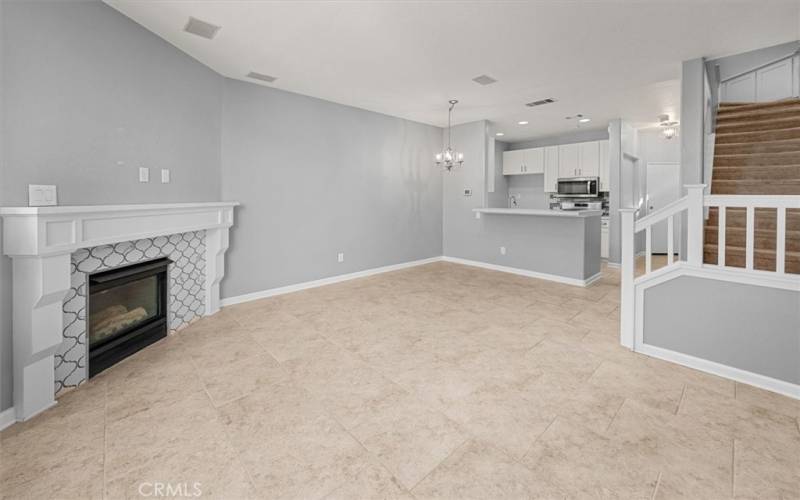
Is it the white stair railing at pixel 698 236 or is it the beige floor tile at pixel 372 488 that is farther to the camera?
the white stair railing at pixel 698 236

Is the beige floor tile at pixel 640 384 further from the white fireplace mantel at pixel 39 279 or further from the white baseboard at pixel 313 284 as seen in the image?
the white baseboard at pixel 313 284

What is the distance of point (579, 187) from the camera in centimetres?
710

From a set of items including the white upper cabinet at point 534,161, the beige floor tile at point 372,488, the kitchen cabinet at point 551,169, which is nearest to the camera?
the beige floor tile at point 372,488

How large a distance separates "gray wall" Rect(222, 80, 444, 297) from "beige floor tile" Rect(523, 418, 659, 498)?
3843 millimetres

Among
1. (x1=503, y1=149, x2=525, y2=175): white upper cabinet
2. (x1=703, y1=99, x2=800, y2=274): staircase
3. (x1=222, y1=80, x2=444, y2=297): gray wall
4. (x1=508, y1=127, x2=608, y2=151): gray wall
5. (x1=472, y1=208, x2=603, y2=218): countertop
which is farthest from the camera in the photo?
(x1=503, y1=149, x2=525, y2=175): white upper cabinet

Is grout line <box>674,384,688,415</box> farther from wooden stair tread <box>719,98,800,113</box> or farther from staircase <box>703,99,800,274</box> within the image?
wooden stair tread <box>719,98,800,113</box>

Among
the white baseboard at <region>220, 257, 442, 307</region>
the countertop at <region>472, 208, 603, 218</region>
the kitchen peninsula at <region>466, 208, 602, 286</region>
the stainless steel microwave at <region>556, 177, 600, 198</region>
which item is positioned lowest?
the white baseboard at <region>220, 257, 442, 307</region>

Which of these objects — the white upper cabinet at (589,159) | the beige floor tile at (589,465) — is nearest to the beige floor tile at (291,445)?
the beige floor tile at (589,465)

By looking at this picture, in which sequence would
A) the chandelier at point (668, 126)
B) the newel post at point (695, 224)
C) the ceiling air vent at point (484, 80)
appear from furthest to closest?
the chandelier at point (668, 126) < the ceiling air vent at point (484, 80) < the newel post at point (695, 224)

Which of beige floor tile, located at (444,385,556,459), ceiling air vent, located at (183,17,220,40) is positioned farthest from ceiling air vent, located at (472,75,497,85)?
beige floor tile, located at (444,385,556,459)

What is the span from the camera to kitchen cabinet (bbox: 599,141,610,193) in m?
6.68

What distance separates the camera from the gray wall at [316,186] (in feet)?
14.3

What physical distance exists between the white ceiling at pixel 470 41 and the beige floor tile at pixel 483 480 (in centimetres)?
300

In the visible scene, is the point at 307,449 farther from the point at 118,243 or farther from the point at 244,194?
the point at 244,194
